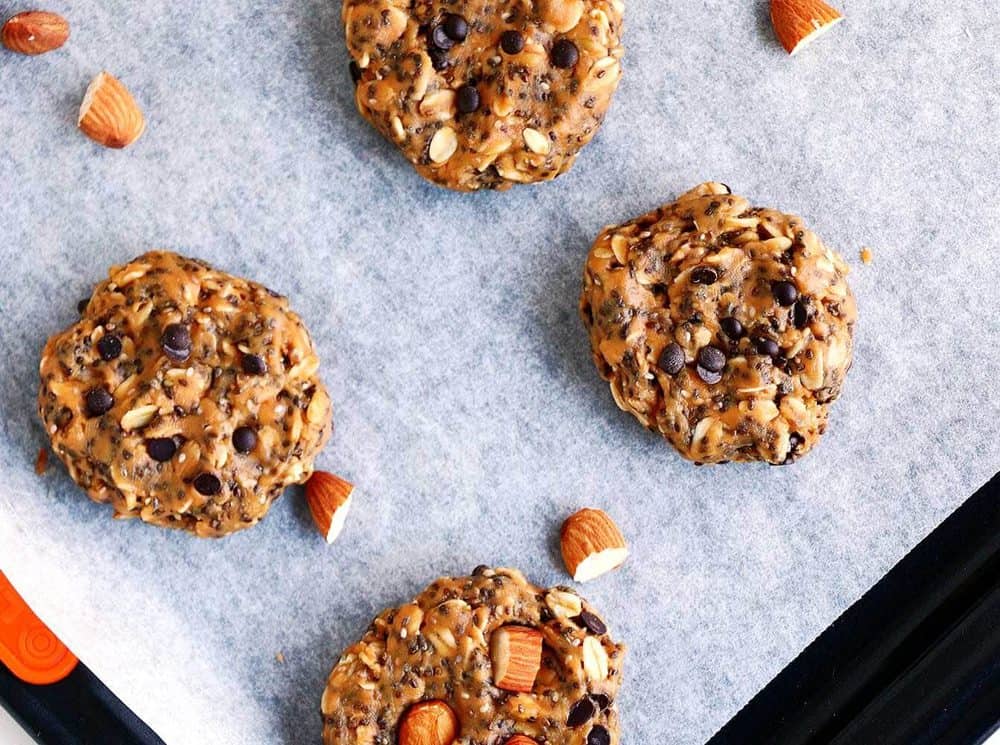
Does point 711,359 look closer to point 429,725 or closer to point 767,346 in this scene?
point 767,346

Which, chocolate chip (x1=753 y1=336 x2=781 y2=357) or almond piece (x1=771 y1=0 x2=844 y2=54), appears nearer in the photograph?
chocolate chip (x1=753 y1=336 x2=781 y2=357)

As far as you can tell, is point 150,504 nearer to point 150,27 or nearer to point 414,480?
point 414,480

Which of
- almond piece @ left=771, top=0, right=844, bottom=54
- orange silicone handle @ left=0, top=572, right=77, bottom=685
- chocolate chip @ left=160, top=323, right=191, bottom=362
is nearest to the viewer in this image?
chocolate chip @ left=160, top=323, right=191, bottom=362

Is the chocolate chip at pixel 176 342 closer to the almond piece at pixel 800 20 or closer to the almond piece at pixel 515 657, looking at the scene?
the almond piece at pixel 515 657

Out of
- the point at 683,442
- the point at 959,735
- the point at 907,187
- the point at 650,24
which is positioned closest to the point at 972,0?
the point at 907,187

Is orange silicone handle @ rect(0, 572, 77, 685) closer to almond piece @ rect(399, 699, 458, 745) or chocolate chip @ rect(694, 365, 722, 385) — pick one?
almond piece @ rect(399, 699, 458, 745)

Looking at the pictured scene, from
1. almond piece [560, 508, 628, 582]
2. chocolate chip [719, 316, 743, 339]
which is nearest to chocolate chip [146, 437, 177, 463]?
almond piece [560, 508, 628, 582]

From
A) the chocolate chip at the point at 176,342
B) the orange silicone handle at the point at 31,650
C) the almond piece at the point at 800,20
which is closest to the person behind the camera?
the chocolate chip at the point at 176,342

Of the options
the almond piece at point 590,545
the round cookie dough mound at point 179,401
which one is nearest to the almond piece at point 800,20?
the almond piece at point 590,545
